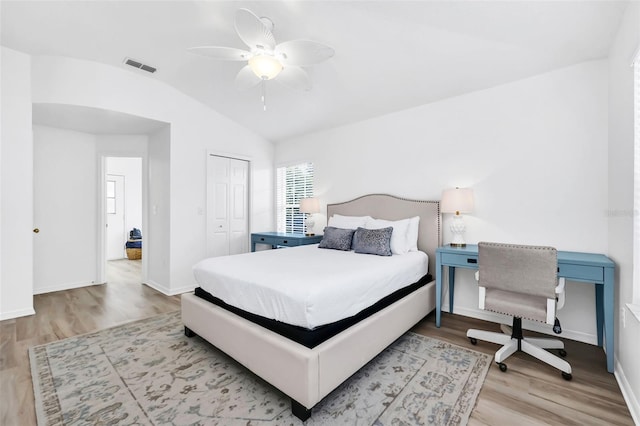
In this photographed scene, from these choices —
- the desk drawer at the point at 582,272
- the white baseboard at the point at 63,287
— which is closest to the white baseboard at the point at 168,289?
the white baseboard at the point at 63,287

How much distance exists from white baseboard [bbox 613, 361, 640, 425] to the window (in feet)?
12.7

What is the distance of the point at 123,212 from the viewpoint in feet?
23.3

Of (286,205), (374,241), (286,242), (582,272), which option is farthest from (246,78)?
(582,272)

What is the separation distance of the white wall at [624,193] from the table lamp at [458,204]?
105 cm

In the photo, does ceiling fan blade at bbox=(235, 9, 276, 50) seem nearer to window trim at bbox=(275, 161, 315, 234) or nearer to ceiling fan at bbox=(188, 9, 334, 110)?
ceiling fan at bbox=(188, 9, 334, 110)

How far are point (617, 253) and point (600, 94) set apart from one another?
1.38 metres

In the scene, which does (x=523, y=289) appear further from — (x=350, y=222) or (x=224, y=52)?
(x=224, y=52)

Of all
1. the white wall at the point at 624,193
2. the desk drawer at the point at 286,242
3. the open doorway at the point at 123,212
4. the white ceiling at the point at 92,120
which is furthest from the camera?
the open doorway at the point at 123,212

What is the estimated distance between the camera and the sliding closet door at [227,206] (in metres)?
4.55

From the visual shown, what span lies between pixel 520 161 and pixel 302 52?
2.35 m

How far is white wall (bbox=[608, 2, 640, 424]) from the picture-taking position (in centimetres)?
171

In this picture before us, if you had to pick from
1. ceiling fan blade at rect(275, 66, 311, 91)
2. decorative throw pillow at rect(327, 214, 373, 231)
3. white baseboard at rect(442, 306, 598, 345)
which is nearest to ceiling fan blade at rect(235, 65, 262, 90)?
ceiling fan blade at rect(275, 66, 311, 91)

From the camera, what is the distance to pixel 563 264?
225 centimetres

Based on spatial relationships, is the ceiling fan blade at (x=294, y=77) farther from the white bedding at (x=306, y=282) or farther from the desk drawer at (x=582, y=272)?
the desk drawer at (x=582, y=272)
